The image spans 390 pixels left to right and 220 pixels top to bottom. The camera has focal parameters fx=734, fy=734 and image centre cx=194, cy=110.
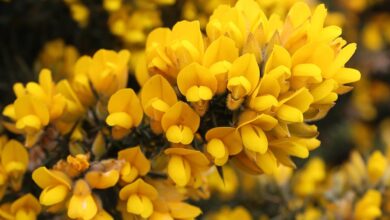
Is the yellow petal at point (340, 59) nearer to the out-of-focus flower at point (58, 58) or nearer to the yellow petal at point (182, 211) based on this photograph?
the yellow petal at point (182, 211)

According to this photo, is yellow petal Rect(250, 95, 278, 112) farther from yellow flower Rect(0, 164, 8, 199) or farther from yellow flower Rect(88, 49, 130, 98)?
yellow flower Rect(0, 164, 8, 199)

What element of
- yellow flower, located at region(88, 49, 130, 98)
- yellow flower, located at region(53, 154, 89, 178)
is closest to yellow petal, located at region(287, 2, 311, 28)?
yellow flower, located at region(88, 49, 130, 98)

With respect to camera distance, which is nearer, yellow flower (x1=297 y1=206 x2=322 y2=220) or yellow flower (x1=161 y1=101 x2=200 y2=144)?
yellow flower (x1=161 y1=101 x2=200 y2=144)

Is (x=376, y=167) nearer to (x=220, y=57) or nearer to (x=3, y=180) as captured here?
(x=220, y=57)

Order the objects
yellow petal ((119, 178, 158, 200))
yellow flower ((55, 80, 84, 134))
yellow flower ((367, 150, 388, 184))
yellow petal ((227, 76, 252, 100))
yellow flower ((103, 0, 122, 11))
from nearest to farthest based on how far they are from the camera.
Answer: yellow petal ((227, 76, 252, 100))
yellow petal ((119, 178, 158, 200))
yellow flower ((55, 80, 84, 134))
yellow flower ((103, 0, 122, 11))
yellow flower ((367, 150, 388, 184))

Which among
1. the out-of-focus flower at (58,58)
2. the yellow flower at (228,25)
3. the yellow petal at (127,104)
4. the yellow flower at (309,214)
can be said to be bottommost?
the yellow flower at (309,214)

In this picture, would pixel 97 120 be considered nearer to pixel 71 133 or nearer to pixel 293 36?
pixel 71 133

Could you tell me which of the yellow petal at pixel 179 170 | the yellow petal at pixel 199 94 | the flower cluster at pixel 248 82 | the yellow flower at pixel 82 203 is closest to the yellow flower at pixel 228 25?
the flower cluster at pixel 248 82
